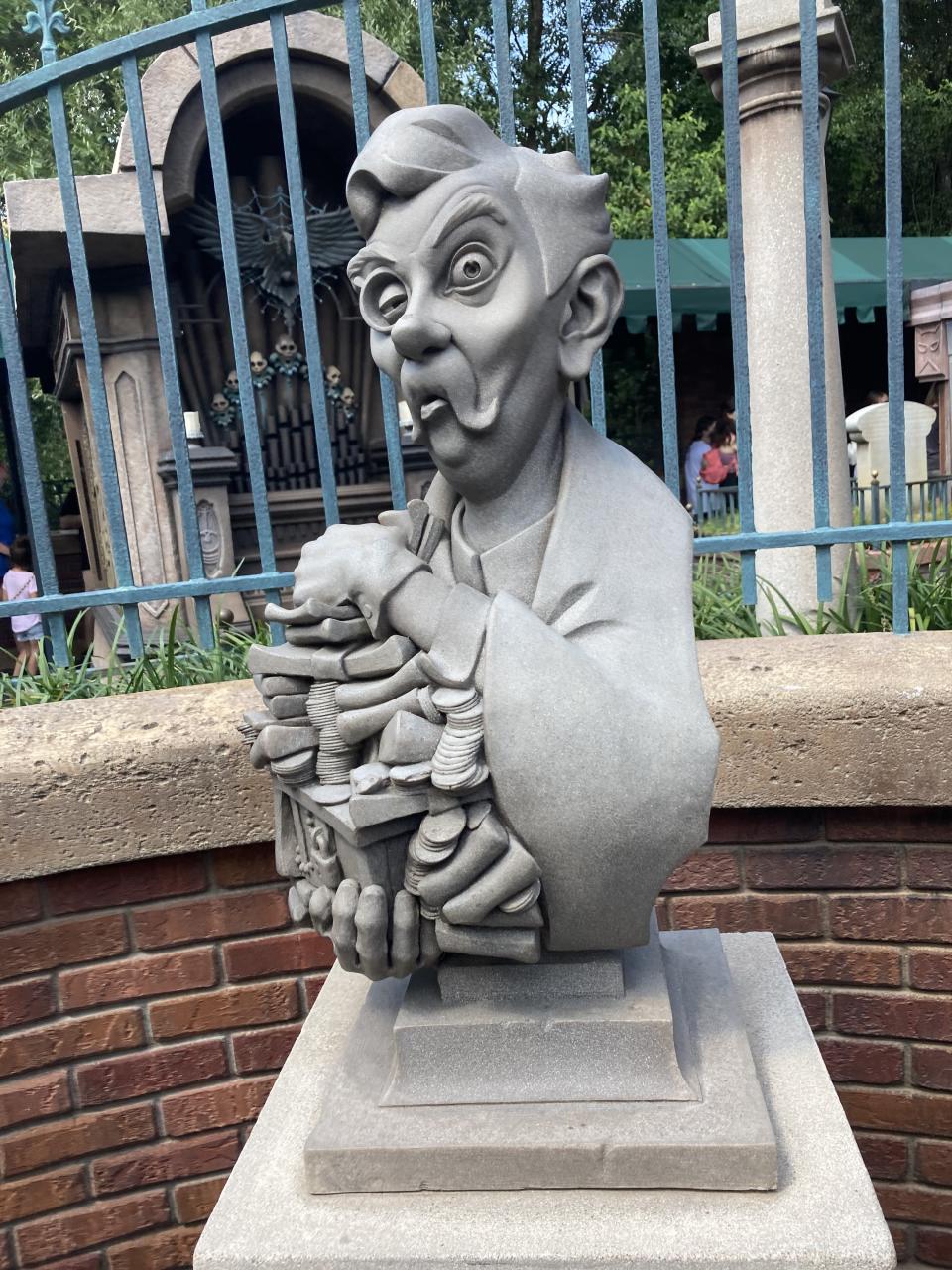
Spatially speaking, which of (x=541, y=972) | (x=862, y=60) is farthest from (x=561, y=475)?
(x=862, y=60)

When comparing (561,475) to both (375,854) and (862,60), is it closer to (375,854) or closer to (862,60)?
(375,854)

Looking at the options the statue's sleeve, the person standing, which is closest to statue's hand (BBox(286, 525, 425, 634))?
the statue's sleeve

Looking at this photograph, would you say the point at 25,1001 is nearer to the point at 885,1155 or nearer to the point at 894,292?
the point at 885,1155

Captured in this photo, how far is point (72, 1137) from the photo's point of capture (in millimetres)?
2164

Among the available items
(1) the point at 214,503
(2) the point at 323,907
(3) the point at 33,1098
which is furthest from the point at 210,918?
(1) the point at 214,503

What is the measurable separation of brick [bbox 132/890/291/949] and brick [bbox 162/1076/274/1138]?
1.11 feet

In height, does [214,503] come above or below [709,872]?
above

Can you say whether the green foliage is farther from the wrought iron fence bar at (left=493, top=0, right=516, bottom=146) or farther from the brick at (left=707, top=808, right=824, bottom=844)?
the wrought iron fence bar at (left=493, top=0, right=516, bottom=146)

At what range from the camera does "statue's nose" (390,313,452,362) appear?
51.4 inches

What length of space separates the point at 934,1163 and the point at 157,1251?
164 cm

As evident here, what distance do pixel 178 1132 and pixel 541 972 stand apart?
1187mm

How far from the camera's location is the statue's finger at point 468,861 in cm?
130

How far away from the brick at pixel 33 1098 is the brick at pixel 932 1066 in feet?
5.71

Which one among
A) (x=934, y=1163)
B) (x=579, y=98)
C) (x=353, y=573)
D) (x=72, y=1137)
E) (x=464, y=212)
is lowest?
Result: (x=934, y=1163)
